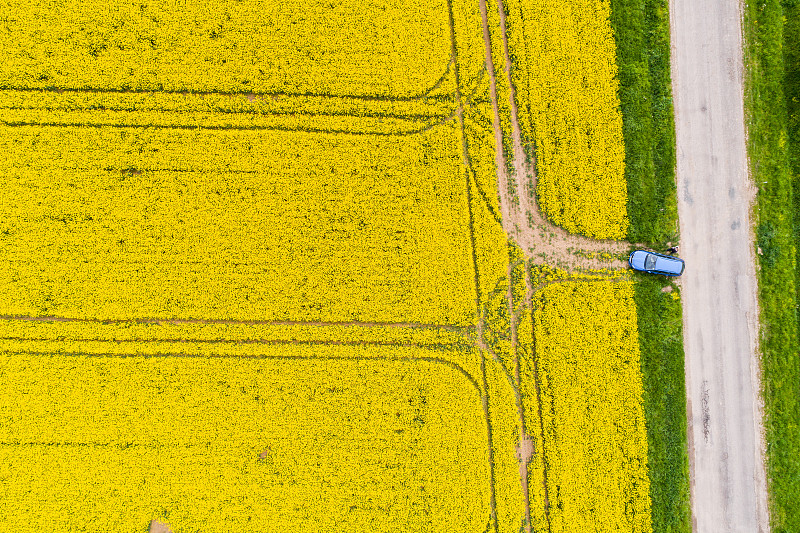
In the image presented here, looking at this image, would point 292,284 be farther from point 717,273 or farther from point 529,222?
point 717,273

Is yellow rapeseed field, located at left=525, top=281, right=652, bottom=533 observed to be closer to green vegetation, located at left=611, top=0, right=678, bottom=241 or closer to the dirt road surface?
the dirt road surface

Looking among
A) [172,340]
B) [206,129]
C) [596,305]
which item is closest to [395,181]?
[206,129]

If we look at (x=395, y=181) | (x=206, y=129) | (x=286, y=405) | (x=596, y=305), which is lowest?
(x=286, y=405)

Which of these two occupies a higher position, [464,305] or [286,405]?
[464,305]

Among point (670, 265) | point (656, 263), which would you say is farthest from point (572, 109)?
point (670, 265)

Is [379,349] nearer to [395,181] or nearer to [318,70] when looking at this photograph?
[395,181]
